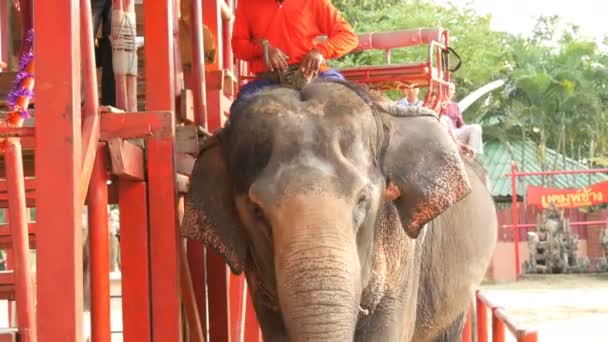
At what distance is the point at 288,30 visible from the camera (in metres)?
5.00

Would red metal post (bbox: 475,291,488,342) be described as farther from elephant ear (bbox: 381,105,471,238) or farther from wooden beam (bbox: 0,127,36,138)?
wooden beam (bbox: 0,127,36,138)

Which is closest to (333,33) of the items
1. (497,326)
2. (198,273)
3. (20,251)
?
(198,273)

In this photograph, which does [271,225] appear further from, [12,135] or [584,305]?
[584,305]

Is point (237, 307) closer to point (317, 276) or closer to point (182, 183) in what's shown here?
point (182, 183)

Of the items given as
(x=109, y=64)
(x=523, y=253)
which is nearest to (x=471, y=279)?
(x=109, y=64)

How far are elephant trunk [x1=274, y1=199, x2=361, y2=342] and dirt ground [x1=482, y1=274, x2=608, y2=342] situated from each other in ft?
21.9

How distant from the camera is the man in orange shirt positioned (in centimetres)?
494

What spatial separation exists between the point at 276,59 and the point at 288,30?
0.28 metres

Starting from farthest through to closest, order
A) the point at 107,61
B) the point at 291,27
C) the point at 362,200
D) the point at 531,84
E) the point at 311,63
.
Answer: the point at 531,84, the point at 107,61, the point at 291,27, the point at 311,63, the point at 362,200

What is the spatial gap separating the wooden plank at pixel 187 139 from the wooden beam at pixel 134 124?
1.97 feet

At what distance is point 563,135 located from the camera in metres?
33.0

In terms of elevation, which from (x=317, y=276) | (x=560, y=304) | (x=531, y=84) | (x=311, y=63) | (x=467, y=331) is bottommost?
(x=560, y=304)

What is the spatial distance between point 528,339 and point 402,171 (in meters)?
1.21

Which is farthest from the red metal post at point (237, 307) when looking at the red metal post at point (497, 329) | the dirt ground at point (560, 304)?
the dirt ground at point (560, 304)
